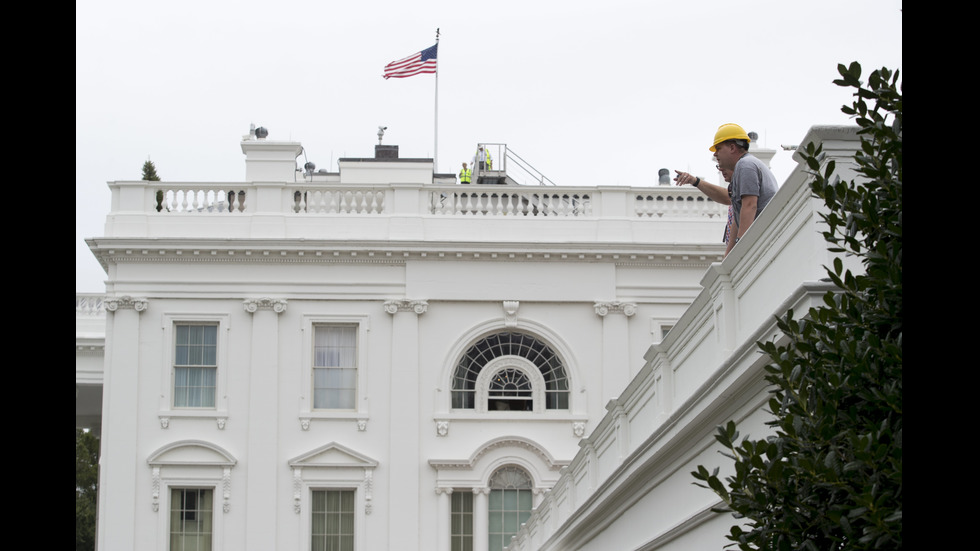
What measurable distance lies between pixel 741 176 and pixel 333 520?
2547 centimetres

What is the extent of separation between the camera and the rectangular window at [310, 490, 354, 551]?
34781 mm

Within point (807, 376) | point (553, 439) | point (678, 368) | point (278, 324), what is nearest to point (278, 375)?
point (278, 324)

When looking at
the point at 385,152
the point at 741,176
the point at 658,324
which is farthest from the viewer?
the point at 385,152

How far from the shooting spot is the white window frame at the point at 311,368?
116 feet

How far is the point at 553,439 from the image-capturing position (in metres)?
35.6

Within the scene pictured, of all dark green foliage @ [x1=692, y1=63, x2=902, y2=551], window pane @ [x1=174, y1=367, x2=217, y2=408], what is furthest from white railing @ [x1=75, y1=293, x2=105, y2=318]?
dark green foliage @ [x1=692, y1=63, x2=902, y2=551]

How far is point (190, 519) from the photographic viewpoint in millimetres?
34844

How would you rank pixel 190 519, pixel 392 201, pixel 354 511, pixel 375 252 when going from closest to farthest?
pixel 190 519 < pixel 354 511 < pixel 375 252 < pixel 392 201

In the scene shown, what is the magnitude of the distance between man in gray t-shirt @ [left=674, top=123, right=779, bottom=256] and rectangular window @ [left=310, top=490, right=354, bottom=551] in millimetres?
24554

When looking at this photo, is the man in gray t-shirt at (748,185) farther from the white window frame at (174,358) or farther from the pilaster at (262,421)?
the white window frame at (174,358)

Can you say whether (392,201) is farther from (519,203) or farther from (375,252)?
(519,203)

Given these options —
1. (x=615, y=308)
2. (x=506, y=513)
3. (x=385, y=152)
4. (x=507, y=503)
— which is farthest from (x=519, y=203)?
(x=506, y=513)

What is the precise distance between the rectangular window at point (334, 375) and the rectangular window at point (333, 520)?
2.16 metres
